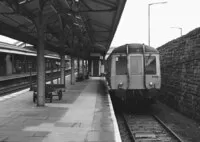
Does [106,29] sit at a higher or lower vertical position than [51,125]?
higher

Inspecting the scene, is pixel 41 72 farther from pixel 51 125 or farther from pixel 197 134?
pixel 197 134

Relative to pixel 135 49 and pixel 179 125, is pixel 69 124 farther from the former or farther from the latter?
pixel 135 49

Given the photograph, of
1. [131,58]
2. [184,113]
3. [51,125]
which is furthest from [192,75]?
[51,125]

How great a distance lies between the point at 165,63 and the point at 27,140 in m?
14.4

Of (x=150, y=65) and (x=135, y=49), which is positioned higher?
(x=135, y=49)

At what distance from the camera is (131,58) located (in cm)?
1373

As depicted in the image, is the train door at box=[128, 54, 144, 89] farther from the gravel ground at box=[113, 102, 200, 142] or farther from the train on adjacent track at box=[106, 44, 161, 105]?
the gravel ground at box=[113, 102, 200, 142]

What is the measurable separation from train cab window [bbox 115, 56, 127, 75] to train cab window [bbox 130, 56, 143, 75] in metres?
0.28

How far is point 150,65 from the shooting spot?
1369cm

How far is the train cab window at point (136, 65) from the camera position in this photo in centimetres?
1356

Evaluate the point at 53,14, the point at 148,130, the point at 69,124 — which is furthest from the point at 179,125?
the point at 53,14

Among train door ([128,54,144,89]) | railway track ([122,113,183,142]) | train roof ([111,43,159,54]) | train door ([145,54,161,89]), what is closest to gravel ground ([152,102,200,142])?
railway track ([122,113,183,142])

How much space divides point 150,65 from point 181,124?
326 centimetres

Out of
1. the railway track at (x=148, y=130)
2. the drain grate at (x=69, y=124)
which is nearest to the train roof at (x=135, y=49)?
the railway track at (x=148, y=130)
